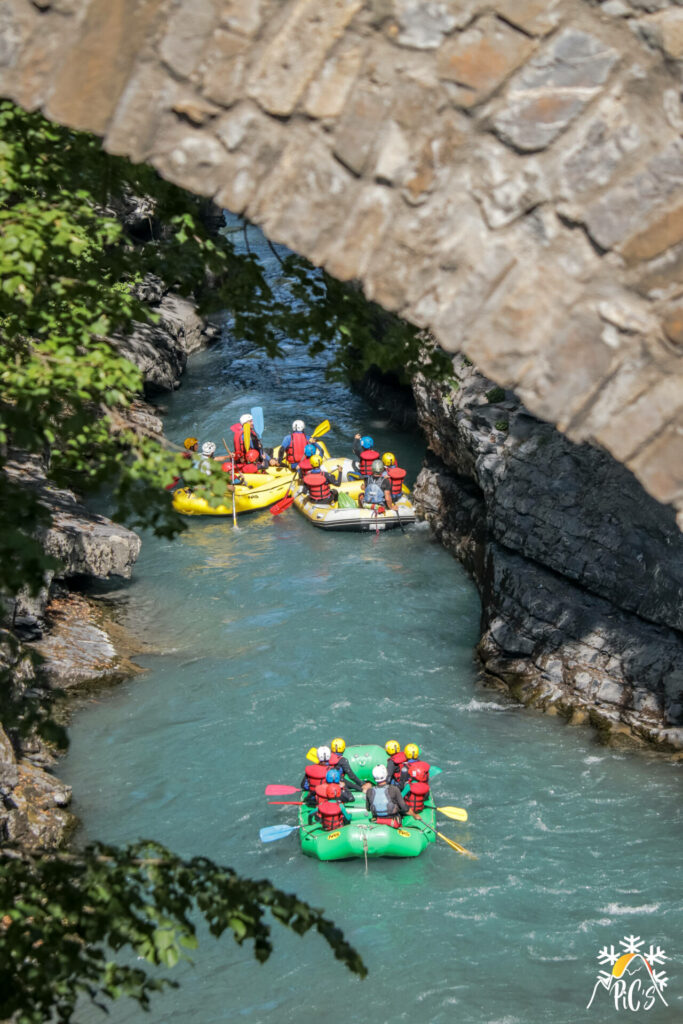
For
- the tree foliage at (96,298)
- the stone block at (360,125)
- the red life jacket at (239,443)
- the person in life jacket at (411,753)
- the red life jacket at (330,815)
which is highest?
the stone block at (360,125)

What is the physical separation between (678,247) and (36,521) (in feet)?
8.24

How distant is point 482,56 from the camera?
9.71 feet

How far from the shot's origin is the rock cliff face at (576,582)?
39.0 ft

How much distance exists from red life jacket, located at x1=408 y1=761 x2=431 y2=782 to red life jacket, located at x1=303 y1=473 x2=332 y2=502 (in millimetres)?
8240

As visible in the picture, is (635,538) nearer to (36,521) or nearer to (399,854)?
(399,854)

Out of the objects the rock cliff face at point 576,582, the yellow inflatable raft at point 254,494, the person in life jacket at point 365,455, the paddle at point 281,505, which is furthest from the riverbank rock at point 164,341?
the rock cliff face at point 576,582

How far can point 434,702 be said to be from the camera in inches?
503

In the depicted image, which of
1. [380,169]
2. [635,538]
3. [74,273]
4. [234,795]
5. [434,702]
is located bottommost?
[234,795]

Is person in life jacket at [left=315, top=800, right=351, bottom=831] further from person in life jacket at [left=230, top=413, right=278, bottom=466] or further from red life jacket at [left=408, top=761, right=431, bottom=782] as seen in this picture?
person in life jacket at [left=230, top=413, right=278, bottom=466]

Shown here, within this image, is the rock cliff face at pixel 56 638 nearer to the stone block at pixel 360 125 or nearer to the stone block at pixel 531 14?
the stone block at pixel 360 125

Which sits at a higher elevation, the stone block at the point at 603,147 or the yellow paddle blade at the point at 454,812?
the stone block at the point at 603,147

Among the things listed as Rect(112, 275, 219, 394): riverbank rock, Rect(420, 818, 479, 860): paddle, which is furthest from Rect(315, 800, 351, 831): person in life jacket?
Rect(112, 275, 219, 394): riverbank rock

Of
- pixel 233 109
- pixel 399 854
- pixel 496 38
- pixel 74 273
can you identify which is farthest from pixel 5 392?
pixel 399 854

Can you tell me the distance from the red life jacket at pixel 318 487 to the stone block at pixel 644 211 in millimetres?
15351
